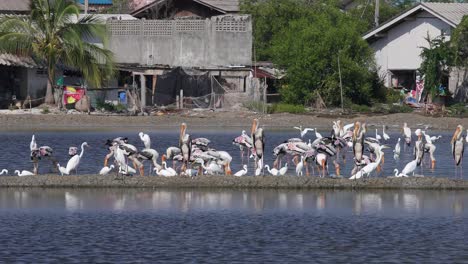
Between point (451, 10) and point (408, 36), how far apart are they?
6.49 ft

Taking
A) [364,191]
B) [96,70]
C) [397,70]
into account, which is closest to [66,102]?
[96,70]

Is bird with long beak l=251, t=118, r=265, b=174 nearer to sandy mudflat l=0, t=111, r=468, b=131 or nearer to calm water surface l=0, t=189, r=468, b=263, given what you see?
calm water surface l=0, t=189, r=468, b=263

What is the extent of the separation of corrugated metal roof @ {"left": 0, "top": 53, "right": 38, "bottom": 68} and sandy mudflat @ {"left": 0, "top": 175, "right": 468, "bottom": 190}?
19.2m

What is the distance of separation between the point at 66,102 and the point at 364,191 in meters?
20.8

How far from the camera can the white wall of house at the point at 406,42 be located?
144 feet

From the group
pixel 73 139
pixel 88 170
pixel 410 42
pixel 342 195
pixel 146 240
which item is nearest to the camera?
pixel 146 240

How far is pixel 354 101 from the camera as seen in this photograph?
41.5 metres

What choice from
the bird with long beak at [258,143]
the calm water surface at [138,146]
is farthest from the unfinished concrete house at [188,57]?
the bird with long beak at [258,143]

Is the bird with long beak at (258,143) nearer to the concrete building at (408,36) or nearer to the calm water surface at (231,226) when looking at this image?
the calm water surface at (231,226)

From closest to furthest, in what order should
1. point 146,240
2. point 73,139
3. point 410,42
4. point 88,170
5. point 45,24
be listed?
1. point 146,240
2. point 88,170
3. point 73,139
4. point 45,24
5. point 410,42

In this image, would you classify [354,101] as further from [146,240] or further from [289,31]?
[146,240]

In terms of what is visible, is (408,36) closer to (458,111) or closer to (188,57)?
(458,111)

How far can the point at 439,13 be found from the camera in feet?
141

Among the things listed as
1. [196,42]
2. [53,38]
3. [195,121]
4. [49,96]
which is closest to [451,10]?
[196,42]
